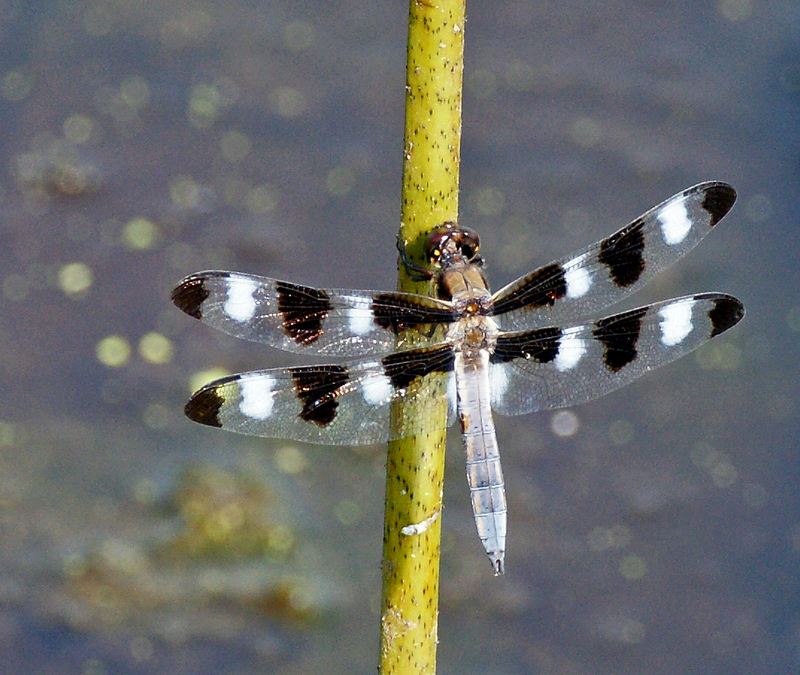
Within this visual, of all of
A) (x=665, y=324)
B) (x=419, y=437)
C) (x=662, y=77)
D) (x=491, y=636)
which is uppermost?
(x=662, y=77)

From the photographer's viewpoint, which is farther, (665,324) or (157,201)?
(157,201)

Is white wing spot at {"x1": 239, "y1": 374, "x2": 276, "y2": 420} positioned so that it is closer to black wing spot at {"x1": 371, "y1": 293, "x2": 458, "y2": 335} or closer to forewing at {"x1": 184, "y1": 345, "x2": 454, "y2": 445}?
forewing at {"x1": 184, "y1": 345, "x2": 454, "y2": 445}

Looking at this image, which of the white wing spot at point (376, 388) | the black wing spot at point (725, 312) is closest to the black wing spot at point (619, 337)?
the black wing spot at point (725, 312)

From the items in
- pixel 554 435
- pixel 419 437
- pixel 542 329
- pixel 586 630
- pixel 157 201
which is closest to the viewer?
pixel 419 437

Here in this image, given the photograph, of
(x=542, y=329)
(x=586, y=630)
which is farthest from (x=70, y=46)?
(x=586, y=630)

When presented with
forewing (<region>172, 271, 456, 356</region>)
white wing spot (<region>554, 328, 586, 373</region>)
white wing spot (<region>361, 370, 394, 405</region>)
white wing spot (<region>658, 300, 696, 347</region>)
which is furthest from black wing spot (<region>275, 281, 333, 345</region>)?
white wing spot (<region>658, 300, 696, 347</region>)

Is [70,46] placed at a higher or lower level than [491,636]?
higher

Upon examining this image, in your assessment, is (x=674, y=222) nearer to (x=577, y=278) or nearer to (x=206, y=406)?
(x=577, y=278)

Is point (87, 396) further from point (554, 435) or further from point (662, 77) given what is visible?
point (662, 77)

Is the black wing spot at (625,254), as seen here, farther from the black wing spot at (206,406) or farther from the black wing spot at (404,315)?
the black wing spot at (206,406)
